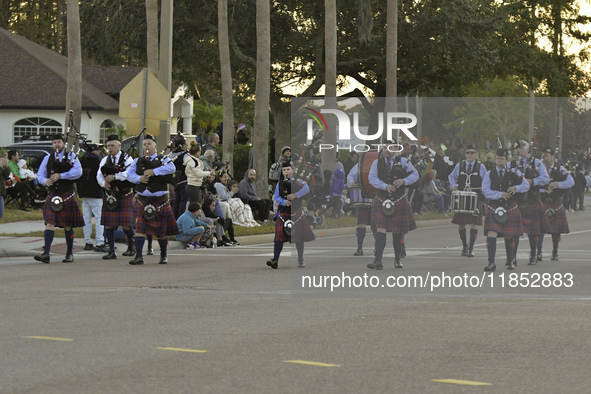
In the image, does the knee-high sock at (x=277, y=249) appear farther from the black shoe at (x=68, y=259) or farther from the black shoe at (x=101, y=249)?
the black shoe at (x=101, y=249)

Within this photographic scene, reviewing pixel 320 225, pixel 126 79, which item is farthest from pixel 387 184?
pixel 126 79

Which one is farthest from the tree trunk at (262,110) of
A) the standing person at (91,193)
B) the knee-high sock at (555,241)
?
the knee-high sock at (555,241)

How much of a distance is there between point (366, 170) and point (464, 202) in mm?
2648

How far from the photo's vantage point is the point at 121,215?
57.0 feet

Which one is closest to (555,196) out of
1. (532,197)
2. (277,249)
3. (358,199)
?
(532,197)

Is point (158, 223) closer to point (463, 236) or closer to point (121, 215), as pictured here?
point (121, 215)

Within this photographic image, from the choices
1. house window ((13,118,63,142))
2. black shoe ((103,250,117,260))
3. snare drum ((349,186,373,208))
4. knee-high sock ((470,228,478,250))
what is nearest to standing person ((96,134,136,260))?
black shoe ((103,250,117,260))

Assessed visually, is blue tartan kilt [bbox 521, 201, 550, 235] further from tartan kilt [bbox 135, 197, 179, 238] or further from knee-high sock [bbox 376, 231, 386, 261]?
tartan kilt [bbox 135, 197, 179, 238]

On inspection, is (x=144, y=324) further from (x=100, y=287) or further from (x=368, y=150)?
(x=368, y=150)

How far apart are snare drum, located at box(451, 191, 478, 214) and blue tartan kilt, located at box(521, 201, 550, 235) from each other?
1.20 meters

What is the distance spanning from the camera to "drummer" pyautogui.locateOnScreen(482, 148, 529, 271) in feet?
50.8

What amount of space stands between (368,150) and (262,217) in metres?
10.5

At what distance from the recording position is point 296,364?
8062 mm

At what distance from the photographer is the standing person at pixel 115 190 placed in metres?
17.2
